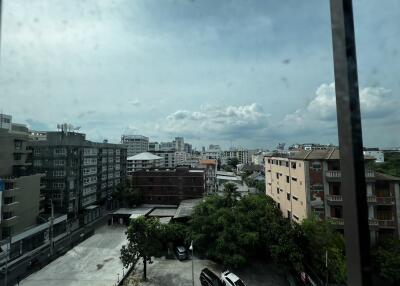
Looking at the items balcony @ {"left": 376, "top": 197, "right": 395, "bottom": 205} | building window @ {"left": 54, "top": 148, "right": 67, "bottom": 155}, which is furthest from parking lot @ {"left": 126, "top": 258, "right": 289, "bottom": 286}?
building window @ {"left": 54, "top": 148, "right": 67, "bottom": 155}

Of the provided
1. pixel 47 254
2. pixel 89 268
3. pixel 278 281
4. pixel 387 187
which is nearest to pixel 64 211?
pixel 47 254

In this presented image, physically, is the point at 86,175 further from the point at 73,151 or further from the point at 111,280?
the point at 111,280

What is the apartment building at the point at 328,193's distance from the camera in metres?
6.64

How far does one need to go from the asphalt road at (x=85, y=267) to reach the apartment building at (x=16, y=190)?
2280 millimetres

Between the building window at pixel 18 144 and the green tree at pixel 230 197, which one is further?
the building window at pixel 18 144

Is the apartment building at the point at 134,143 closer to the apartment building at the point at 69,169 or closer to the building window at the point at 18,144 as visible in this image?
the apartment building at the point at 69,169

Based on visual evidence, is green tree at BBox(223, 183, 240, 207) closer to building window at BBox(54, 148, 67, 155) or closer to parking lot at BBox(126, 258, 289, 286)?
parking lot at BBox(126, 258, 289, 286)

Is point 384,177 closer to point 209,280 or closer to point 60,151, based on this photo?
point 209,280

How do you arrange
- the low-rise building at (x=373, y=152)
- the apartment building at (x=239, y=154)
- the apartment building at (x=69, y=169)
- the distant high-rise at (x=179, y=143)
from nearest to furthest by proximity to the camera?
the low-rise building at (x=373, y=152) → the apartment building at (x=69, y=169) → the apartment building at (x=239, y=154) → the distant high-rise at (x=179, y=143)

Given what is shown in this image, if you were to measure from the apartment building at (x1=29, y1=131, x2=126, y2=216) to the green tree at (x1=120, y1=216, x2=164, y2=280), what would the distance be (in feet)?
25.2

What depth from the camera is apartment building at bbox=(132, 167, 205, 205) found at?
15.5m

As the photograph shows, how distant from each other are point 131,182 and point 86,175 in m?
2.80

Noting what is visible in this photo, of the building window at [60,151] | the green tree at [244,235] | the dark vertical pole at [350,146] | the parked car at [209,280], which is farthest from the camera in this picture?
the building window at [60,151]

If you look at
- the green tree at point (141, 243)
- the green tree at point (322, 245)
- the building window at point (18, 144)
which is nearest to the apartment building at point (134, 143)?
the building window at point (18, 144)
